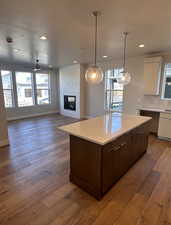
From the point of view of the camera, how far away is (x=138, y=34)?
286 centimetres

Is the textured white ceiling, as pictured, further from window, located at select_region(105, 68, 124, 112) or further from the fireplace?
the fireplace

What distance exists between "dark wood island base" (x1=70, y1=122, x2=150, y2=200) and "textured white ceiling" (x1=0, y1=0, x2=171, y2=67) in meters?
1.92

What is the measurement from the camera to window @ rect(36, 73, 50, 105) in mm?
7457

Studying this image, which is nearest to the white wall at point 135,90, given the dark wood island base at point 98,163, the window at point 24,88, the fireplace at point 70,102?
the fireplace at point 70,102

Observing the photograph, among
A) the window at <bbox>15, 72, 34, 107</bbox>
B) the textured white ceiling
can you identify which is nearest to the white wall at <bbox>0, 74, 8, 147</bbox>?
the textured white ceiling

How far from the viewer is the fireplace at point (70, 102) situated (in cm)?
705

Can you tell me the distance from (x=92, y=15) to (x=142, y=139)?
260cm

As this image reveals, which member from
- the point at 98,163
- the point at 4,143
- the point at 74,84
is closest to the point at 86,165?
the point at 98,163

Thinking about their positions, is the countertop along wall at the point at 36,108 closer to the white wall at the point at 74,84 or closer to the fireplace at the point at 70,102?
the white wall at the point at 74,84

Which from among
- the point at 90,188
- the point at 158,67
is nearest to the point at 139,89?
the point at 158,67

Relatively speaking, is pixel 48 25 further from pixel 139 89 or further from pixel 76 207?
pixel 139 89

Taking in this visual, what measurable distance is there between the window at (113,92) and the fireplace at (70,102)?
183cm

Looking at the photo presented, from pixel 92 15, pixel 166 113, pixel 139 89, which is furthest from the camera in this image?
pixel 139 89

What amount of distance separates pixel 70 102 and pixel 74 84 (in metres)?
1.03
